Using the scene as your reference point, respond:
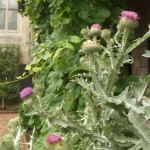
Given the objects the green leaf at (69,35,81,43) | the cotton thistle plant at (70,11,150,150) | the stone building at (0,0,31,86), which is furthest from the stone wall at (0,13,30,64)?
the cotton thistle plant at (70,11,150,150)

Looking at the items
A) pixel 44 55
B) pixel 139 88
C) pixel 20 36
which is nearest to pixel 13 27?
pixel 20 36

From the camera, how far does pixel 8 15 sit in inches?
463

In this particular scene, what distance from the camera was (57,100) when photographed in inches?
90.1

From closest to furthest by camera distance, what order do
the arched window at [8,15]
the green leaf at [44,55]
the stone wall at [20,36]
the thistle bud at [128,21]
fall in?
the thistle bud at [128,21]
the green leaf at [44,55]
the stone wall at [20,36]
the arched window at [8,15]

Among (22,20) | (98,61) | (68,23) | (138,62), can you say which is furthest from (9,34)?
(98,61)

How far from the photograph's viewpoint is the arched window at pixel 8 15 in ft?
38.0

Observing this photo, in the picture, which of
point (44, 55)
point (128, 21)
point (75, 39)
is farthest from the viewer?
point (44, 55)

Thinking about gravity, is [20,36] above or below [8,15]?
below

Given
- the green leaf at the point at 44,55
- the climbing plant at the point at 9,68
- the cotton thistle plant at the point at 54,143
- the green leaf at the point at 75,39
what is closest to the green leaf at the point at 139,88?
the cotton thistle plant at the point at 54,143

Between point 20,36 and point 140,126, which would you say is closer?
point 140,126

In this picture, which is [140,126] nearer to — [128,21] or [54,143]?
[54,143]

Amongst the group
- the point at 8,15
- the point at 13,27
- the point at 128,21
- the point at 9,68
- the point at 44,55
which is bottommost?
the point at 9,68

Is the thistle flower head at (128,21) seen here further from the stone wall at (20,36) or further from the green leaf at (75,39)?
the stone wall at (20,36)

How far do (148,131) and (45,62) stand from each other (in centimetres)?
172
